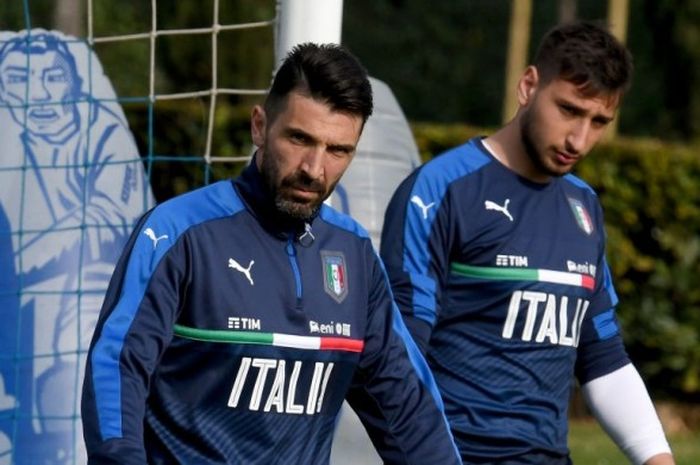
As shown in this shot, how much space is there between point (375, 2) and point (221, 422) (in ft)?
75.7

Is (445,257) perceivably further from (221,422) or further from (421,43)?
(421,43)

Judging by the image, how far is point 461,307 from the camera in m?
5.05

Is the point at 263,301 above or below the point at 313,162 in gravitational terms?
below

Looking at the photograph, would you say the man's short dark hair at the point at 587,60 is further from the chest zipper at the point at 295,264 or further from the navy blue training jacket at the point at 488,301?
the chest zipper at the point at 295,264

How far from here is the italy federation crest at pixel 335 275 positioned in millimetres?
4148

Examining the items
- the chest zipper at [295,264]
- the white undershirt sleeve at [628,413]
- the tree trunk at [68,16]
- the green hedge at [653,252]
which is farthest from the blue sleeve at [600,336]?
the tree trunk at [68,16]

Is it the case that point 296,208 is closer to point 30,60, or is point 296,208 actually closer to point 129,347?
point 129,347

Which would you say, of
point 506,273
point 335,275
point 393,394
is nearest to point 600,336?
point 506,273

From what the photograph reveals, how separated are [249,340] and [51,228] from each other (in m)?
2.52

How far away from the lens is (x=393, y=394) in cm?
423

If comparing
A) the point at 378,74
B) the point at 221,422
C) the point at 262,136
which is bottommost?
the point at 378,74

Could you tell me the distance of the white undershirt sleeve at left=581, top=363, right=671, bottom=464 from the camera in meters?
5.30

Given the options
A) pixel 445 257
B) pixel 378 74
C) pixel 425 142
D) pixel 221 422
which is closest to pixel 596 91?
pixel 445 257

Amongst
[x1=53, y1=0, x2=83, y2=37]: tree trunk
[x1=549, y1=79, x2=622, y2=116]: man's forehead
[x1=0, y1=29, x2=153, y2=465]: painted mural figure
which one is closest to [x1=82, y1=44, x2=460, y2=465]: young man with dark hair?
[x1=549, y1=79, x2=622, y2=116]: man's forehead
